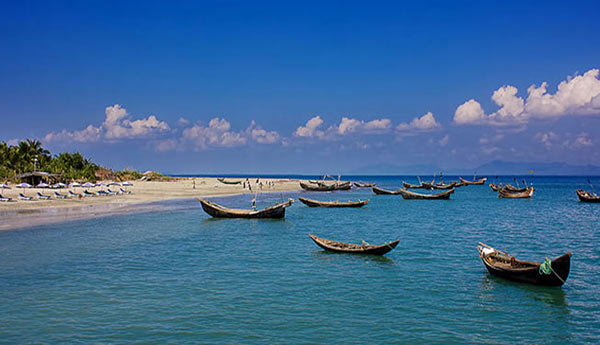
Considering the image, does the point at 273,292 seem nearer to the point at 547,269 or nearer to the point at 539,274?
the point at 539,274

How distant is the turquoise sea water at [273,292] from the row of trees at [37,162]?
→ 141 feet

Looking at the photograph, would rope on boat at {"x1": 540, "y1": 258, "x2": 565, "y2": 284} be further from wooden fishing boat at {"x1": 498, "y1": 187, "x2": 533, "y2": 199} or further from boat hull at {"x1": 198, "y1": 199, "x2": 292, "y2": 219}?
wooden fishing boat at {"x1": 498, "y1": 187, "x2": 533, "y2": 199}

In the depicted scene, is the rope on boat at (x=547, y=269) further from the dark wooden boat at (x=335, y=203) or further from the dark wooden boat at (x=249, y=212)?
the dark wooden boat at (x=335, y=203)

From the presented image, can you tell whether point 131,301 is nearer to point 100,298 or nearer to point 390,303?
point 100,298

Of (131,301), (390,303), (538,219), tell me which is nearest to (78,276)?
(131,301)

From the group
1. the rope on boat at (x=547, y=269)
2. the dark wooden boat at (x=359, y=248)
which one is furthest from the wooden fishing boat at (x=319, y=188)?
the rope on boat at (x=547, y=269)

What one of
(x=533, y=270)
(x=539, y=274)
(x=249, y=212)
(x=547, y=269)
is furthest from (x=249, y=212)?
(x=547, y=269)

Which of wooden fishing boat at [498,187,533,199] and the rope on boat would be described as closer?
the rope on boat

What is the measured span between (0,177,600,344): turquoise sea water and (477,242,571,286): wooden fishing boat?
299 mm

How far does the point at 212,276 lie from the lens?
15.1 meters

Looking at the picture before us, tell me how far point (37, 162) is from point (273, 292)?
210ft

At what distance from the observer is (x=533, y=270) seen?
1325 cm

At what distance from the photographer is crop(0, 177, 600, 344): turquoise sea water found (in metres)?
10.1

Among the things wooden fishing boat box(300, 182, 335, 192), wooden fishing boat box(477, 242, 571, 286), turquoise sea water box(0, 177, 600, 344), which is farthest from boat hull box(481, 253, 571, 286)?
wooden fishing boat box(300, 182, 335, 192)
